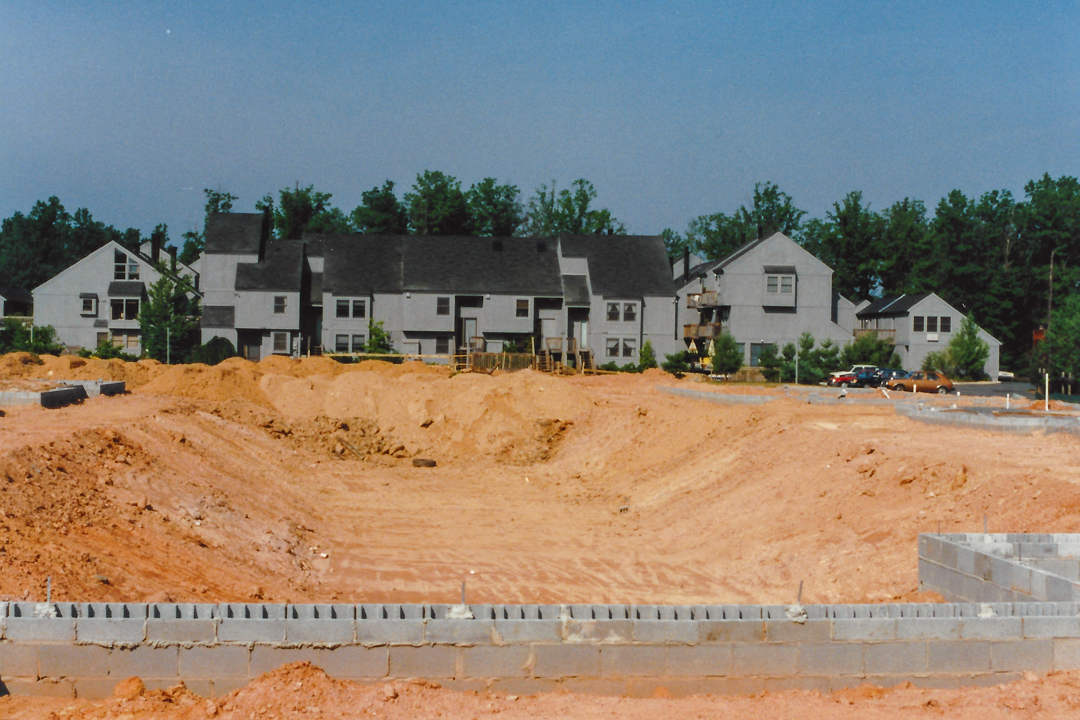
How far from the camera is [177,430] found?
83.3 ft

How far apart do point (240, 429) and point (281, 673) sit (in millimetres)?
23311

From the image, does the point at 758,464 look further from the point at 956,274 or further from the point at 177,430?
the point at 956,274

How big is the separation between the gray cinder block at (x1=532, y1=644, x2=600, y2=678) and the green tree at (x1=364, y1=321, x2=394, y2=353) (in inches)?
2004

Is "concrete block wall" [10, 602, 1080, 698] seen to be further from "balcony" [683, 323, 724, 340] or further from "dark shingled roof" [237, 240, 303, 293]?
"dark shingled roof" [237, 240, 303, 293]

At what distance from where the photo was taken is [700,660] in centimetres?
952

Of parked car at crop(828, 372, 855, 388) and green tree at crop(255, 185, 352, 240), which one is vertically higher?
green tree at crop(255, 185, 352, 240)

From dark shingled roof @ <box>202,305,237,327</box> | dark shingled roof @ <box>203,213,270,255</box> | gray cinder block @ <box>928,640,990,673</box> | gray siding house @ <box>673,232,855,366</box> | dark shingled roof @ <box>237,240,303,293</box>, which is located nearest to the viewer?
gray cinder block @ <box>928,640,990,673</box>

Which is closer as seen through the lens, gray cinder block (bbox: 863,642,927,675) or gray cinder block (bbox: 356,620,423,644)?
gray cinder block (bbox: 356,620,423,644)

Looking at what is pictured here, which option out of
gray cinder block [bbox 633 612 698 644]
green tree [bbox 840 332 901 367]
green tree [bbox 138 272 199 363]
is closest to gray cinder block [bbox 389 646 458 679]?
gray cinder block [bbox 633 612 698 644]

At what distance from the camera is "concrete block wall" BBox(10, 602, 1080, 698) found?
902 centimetres

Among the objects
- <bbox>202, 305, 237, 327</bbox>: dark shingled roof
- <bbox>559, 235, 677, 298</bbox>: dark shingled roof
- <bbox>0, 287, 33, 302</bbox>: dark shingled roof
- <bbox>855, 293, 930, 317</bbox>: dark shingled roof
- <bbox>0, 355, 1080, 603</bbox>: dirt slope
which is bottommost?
<bbox>0, 355, 1080, 603</bbox>: dirt slope

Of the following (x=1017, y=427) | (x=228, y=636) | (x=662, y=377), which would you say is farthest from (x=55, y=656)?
(x=662, y=377)

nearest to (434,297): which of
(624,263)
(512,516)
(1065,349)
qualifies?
(624,263)

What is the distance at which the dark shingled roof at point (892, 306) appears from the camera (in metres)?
68.7
